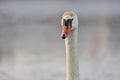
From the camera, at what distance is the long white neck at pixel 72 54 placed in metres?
1.94

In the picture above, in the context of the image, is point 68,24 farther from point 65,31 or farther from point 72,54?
point 72,54

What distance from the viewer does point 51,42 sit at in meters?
4.93

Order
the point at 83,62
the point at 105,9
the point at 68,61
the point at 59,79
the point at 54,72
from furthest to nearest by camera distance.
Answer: the point at 105,9 < the point at 83,62 < the point at 54,72 < the point at 59,79 < the point at 68,61

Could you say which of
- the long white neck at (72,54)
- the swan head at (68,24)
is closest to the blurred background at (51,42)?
the long white neck at (72,54)

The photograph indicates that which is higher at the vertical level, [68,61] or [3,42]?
[68,61]

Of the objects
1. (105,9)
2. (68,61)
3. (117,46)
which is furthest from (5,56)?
(105,9)

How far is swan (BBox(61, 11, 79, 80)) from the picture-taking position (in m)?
1.84

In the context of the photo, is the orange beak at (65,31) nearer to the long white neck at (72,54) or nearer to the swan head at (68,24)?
the swan head at (68,24)

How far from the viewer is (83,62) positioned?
4.05 metres

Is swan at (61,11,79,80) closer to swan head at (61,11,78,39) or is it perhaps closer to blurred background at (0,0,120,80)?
swan head at (61,11,78,39)

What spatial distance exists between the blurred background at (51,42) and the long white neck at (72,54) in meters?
1.49

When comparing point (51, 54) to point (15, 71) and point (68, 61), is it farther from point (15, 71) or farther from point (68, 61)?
point (68, 61)

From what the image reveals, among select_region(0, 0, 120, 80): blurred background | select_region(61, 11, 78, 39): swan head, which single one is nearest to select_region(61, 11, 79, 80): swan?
select_region(61, 11, 78, 39): swan head

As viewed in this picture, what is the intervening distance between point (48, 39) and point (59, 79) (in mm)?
1674
